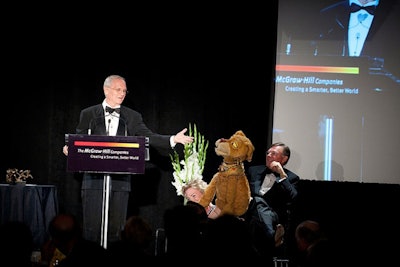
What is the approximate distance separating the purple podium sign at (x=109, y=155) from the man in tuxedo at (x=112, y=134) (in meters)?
0.63

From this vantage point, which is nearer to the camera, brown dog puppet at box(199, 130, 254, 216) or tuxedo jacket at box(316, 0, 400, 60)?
brown dog puppet at box(199, 130, 254, 216)

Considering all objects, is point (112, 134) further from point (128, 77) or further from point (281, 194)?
point (281, 194)

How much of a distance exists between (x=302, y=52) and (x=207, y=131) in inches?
55.7

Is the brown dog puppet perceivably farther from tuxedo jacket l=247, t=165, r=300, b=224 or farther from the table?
the table

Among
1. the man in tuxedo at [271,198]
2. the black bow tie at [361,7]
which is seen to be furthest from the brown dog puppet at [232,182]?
the black bow tie at [361,7]

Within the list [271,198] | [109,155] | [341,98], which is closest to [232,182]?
[271,198]

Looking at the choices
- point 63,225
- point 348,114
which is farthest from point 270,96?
point 63,225

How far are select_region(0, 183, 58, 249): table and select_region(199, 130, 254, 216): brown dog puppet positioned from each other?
1.66 m

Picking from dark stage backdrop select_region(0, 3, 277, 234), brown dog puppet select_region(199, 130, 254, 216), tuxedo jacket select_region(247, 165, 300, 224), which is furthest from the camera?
dark stage backdrop select_region(0, 3, 277, 234)

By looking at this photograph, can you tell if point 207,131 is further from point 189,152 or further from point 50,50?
point 50,50

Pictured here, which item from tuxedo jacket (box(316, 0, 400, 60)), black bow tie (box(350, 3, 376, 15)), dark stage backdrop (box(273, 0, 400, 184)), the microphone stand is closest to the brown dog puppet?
the microphone stand

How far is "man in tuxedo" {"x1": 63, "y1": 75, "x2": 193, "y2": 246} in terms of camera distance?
679 centimetres

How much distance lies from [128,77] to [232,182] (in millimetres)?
2175

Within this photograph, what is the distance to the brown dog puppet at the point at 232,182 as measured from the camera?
6402mm
